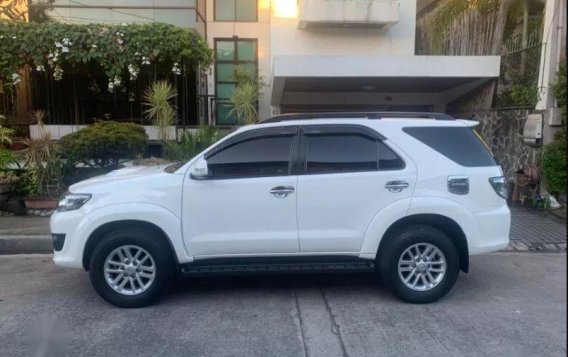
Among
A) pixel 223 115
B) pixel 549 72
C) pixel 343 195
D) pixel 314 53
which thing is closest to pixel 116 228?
pixel 343 195

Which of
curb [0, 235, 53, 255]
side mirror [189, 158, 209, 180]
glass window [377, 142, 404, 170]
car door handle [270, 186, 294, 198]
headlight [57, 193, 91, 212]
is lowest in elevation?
curb [0, 235, 53, 255]

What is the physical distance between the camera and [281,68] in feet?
35.2

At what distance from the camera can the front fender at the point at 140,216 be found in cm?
481

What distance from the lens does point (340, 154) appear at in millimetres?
5098

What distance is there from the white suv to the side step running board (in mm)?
11

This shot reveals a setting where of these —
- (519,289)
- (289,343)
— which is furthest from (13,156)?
(519,289)

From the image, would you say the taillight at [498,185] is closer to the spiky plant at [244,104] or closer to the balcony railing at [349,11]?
the spiky plant at [244,104]

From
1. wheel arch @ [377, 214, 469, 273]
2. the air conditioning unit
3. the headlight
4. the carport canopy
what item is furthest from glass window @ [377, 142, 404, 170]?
the carport canopy

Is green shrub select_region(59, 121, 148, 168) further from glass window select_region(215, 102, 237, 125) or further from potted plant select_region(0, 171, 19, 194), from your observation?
glass window select_region(215, 102, 237, 125)

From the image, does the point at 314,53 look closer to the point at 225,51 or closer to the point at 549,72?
the point at 225,51

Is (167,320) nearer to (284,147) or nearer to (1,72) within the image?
(284,147)

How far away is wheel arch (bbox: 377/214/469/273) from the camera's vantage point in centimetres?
498

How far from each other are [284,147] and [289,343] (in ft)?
6.46

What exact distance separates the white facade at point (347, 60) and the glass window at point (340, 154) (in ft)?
19.5
